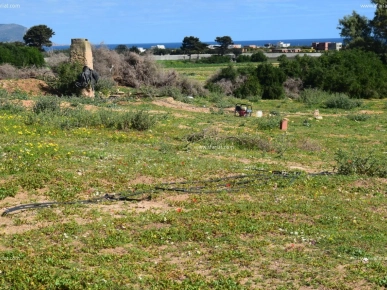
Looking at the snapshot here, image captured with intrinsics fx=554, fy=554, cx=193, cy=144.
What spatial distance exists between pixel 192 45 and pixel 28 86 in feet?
199

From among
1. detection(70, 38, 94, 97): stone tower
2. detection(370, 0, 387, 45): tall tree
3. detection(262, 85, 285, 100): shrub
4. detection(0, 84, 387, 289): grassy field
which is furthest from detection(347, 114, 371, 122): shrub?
detection(370, 0, 387, 45): tall tree

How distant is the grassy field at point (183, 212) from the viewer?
19.0ft

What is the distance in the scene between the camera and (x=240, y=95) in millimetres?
30906

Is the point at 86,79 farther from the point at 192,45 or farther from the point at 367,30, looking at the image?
the point at 192,45

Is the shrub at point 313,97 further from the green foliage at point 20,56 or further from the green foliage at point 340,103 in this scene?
the green foliage at point 20,56

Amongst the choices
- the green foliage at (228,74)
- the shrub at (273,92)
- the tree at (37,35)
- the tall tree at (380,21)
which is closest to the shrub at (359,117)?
the shrub at (273,92)

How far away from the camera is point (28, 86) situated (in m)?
25.2

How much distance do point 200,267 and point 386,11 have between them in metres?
46.4

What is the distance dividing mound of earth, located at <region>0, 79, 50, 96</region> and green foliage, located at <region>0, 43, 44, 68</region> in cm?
1073

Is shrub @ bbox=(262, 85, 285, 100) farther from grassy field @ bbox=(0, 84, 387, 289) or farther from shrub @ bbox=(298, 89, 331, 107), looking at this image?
grassy field @ bbox=(0, 84, 387, 289)

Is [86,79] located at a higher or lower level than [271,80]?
higher

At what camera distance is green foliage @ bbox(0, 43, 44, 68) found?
35.8 m

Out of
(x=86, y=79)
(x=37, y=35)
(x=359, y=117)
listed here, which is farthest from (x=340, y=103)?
(x=37, y=35)

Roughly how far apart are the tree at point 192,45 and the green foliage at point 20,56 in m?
45.9
